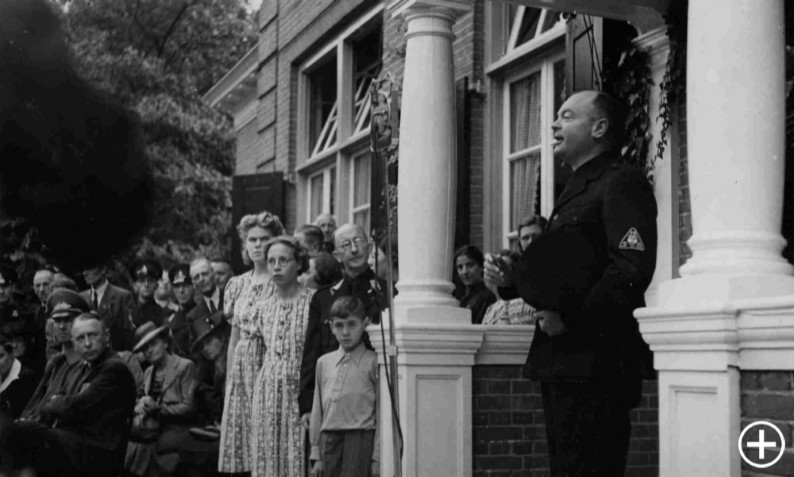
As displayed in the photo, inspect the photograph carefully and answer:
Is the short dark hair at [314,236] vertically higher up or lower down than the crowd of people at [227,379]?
higher up

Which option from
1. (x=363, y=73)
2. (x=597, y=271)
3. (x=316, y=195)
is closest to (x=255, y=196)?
(x=316, y=195)

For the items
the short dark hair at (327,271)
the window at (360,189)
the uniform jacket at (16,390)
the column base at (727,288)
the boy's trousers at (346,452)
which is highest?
the window at (360,189)

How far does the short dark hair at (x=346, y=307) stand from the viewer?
5926 millimetres

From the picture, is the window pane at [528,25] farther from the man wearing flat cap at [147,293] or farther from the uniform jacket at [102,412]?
the uniform jacket at [102,412]

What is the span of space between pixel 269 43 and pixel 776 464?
1102 cm

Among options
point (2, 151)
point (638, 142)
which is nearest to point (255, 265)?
point (638, 142)

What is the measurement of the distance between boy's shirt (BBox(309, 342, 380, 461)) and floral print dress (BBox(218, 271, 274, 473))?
69 cm

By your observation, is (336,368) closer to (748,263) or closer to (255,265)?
(255,265)

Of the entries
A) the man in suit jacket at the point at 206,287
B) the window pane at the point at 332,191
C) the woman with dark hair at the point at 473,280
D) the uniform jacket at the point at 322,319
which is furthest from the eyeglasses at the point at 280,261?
the window pane at the point at 332,191

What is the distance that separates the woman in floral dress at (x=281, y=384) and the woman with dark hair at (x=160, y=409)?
3.91ft

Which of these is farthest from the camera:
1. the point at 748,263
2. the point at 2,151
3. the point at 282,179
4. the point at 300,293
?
the point at 282,179

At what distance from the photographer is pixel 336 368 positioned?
6.00 meters

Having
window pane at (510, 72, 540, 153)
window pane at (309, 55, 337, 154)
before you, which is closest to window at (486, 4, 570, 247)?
window pane at (510, 72, 540, 153)

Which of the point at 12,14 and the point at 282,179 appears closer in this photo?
the point at 12,14
